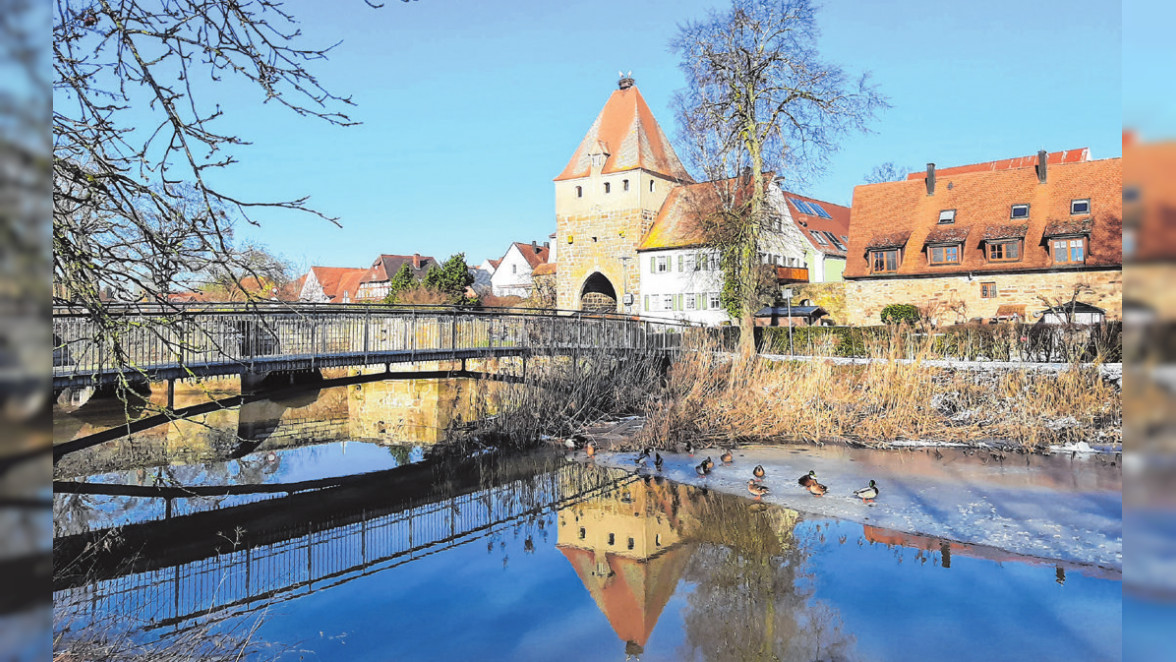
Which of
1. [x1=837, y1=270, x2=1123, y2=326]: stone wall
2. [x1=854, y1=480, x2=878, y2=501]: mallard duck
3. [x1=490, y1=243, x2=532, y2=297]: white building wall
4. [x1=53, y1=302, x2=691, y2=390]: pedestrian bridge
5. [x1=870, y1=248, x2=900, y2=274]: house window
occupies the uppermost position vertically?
[x1=490, y1=243, x2=532, y2=297]: white building wall

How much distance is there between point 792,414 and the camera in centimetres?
1839

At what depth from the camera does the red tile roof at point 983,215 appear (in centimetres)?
2961

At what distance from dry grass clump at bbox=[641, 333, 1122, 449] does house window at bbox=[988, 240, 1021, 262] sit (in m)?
13.8

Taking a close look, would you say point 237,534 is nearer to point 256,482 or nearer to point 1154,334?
point 256,482

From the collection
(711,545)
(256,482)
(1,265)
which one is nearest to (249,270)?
(1,265)

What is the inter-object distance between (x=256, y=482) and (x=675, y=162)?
119 ft

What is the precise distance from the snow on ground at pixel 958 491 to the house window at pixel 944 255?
17.6 m

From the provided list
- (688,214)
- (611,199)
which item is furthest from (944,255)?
(611,199)

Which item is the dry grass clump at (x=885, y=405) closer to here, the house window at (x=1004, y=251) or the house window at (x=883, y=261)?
the house window at (x=1004, y=251)

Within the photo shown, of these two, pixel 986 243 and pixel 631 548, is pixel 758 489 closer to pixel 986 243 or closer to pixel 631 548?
pixel 631 548

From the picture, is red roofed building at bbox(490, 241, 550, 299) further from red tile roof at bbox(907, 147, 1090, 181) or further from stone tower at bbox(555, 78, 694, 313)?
red tile roof at bbox(907, 147, 1090, 181)

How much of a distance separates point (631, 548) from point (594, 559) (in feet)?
2.04

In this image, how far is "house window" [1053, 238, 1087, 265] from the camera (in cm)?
2897

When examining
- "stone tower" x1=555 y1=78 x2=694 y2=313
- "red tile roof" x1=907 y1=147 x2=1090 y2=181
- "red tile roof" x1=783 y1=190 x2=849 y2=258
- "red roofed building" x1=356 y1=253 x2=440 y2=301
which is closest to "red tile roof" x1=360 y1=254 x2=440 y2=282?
"red roofed building" x1=356 y1=253 x2=440 y2=301
